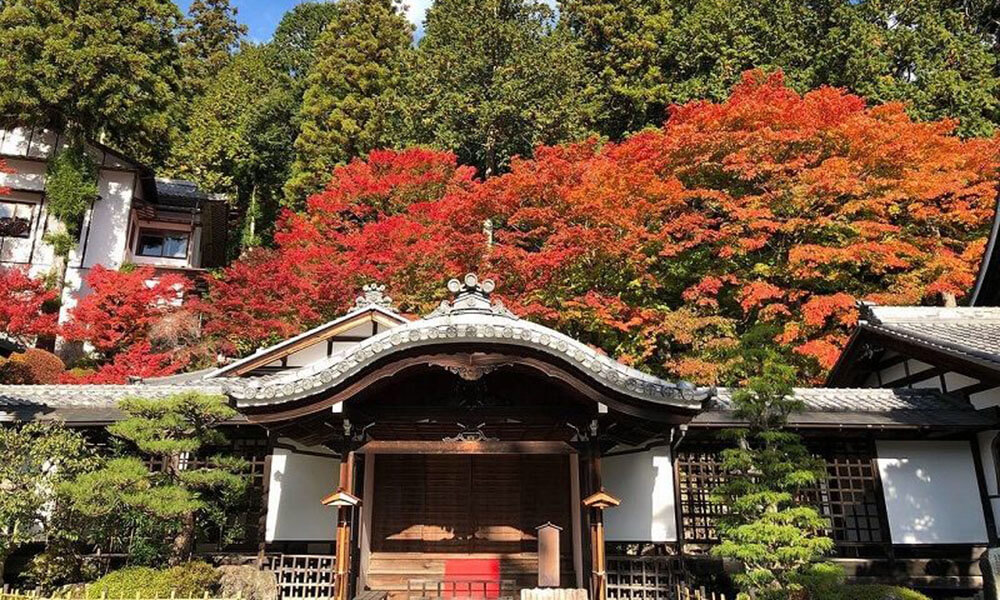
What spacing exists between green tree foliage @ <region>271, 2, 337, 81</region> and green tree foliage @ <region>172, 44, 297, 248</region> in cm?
697

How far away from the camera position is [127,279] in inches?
923

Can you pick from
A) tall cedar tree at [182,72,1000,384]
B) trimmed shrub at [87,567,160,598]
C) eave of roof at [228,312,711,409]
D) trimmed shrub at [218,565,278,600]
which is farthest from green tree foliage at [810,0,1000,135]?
trimmed shrub at [87,567,160,598]

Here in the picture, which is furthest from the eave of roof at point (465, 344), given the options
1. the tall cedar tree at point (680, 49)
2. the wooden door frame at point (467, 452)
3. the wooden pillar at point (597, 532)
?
the tall cedar tree at point (680, 49)

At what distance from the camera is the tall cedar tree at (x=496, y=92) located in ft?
94.3

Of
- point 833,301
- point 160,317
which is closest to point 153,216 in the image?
point 160,317

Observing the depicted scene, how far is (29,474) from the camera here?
947 cm

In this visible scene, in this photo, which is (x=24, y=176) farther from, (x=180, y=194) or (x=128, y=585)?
(x=128, y=585)

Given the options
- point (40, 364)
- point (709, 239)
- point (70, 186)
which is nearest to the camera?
point (709, 239)

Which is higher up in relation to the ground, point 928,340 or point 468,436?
point 928,340

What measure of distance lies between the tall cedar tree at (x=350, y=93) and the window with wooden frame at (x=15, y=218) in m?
10.2

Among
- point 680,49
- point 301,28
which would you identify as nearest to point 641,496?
point 680,49

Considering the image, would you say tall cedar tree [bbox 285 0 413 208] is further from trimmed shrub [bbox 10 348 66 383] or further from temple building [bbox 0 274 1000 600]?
temple building [bbox 0 274 1000 600]

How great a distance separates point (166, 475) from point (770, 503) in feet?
29.4

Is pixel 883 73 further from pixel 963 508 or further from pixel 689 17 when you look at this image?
pixel 963 508
